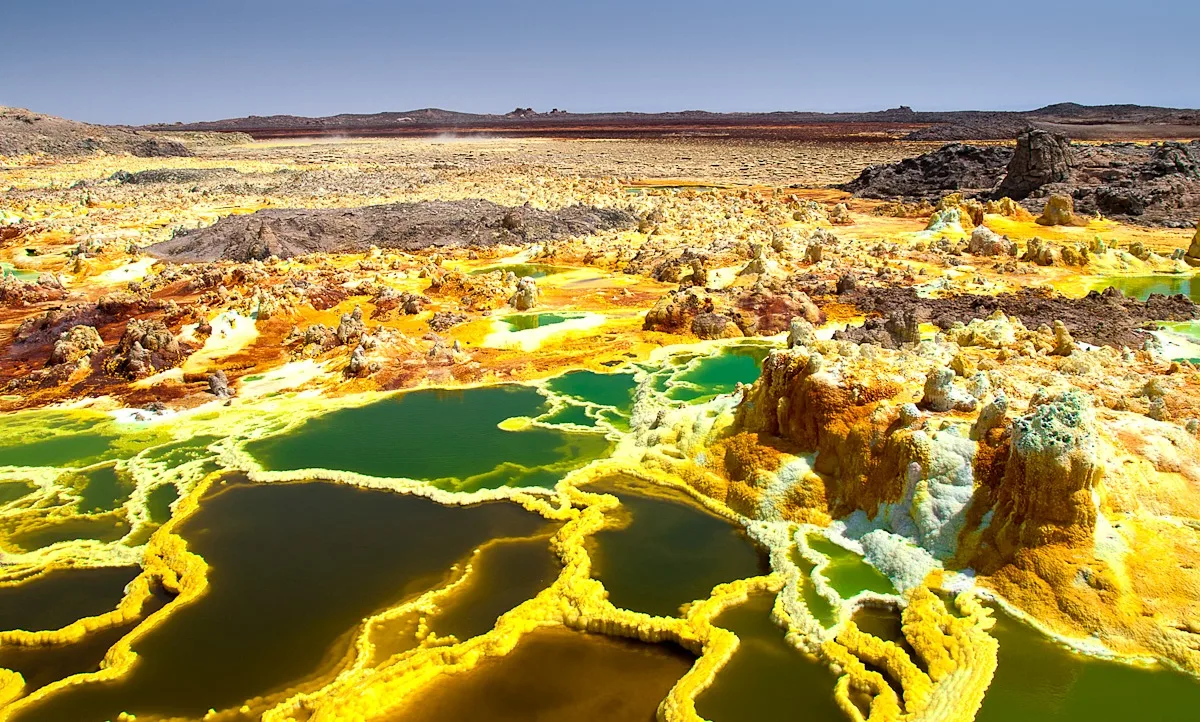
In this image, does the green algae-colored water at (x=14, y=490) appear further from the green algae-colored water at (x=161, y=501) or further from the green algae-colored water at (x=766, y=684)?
the green algae-colored water at (x=766, y=684)

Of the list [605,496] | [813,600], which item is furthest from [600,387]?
[813,600]

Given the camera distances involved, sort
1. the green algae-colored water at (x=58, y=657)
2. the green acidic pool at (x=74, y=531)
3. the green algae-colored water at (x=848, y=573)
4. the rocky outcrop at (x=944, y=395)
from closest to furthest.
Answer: the green algae-colored water at (x=58, y=657), the green algae-colored water at (x=848, y=573), the rocky outcrop at (x=944, y=395), the green acidic pool at (x=74, y=531)

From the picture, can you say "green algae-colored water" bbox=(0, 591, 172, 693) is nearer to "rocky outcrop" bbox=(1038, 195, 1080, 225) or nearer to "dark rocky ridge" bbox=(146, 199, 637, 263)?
"dark rocky ridge" bbox=(146, 199, 637, 263)

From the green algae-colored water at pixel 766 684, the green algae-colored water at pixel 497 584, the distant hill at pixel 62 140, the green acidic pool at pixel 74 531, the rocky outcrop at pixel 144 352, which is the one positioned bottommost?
the green acidic pool at pixel 74 531

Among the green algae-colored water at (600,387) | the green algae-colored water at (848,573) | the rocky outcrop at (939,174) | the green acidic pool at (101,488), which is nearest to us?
the green algae-colored water at (848,573)

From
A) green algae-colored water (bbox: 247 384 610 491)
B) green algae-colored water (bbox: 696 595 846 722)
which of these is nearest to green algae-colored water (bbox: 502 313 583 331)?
green algae-colored water (bbox: 247 384 610 491)

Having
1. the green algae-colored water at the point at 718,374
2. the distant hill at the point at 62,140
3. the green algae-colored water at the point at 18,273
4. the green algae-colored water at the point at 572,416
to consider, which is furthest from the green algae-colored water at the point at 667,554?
the distant hill at the point at 62,140
